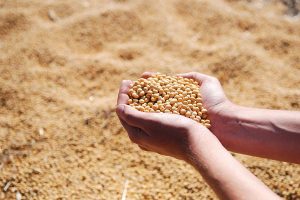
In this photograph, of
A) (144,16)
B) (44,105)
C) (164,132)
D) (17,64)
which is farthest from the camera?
(144,16)

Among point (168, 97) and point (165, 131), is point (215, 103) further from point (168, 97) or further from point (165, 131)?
point (165, 131)

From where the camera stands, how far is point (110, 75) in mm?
2652

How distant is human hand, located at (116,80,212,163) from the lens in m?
1.50

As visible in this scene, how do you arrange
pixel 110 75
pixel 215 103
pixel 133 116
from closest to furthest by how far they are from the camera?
pixel 133 116 < pixel 215 103 < pixel 110 75

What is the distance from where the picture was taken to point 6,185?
2064 mm

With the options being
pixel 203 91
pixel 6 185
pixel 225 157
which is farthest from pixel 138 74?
pixel 225 157

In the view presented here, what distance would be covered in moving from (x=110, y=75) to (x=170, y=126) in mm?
1174

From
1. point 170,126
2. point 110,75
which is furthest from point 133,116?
point 110,75

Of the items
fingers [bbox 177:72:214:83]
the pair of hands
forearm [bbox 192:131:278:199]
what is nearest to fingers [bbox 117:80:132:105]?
the pair of hands

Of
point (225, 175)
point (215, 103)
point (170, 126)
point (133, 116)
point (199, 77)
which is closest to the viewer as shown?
point (225, 175)

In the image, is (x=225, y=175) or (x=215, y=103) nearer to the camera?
(x=225, y=175)

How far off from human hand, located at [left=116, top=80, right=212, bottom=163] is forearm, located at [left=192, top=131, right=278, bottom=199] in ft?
0.17

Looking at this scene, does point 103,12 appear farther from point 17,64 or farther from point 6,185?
point 6,185

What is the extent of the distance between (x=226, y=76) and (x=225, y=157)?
1380mm
